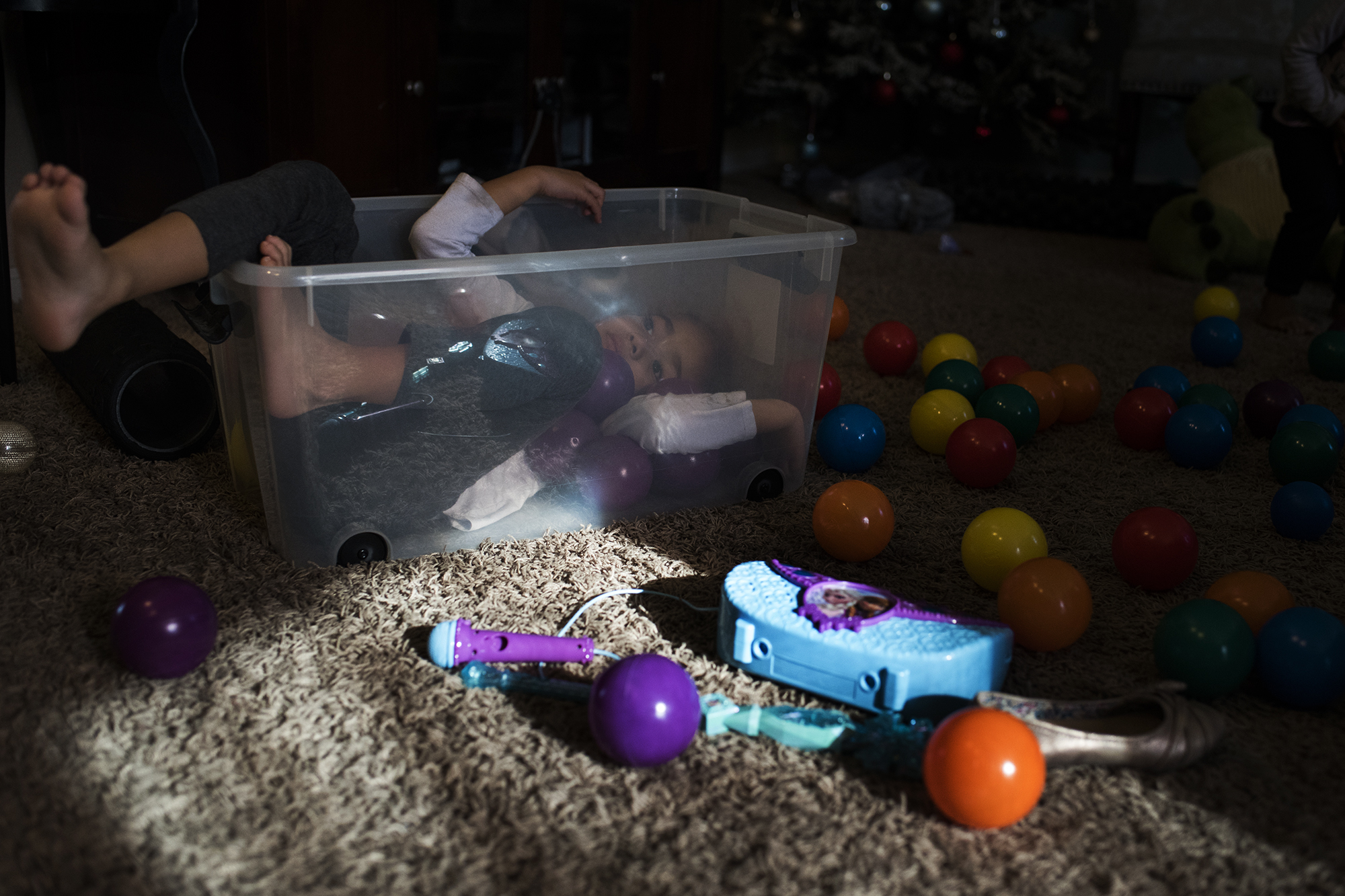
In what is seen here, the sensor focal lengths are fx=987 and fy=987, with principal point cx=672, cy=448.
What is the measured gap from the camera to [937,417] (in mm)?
1300

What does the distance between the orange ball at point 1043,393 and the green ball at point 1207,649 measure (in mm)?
599

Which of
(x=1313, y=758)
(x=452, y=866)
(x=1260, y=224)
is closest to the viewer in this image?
(x=452, y=866)

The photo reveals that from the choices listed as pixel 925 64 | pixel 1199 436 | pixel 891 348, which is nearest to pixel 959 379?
pixel 891 348

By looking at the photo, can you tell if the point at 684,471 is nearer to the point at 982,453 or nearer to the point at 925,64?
the point at 982,453

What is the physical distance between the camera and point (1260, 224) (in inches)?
92.3

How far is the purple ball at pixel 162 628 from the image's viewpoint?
74cm

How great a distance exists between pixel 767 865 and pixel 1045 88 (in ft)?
9.98

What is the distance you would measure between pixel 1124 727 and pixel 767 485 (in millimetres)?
513

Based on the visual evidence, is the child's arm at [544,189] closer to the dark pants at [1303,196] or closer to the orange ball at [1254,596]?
the orange ball at [1254,596]

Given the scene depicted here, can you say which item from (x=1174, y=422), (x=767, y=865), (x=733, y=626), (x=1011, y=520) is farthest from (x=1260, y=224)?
(x=767, y=865)

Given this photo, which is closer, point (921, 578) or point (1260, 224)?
Answer: point (921, 578)

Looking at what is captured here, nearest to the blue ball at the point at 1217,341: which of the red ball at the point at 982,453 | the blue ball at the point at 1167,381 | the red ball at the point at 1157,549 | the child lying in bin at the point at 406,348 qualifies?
the blue ball at the point at 1167,381

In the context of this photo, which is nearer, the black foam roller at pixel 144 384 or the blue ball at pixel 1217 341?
the black foam roller at pixel 144 384

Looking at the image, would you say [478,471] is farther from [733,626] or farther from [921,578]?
[921,578]
